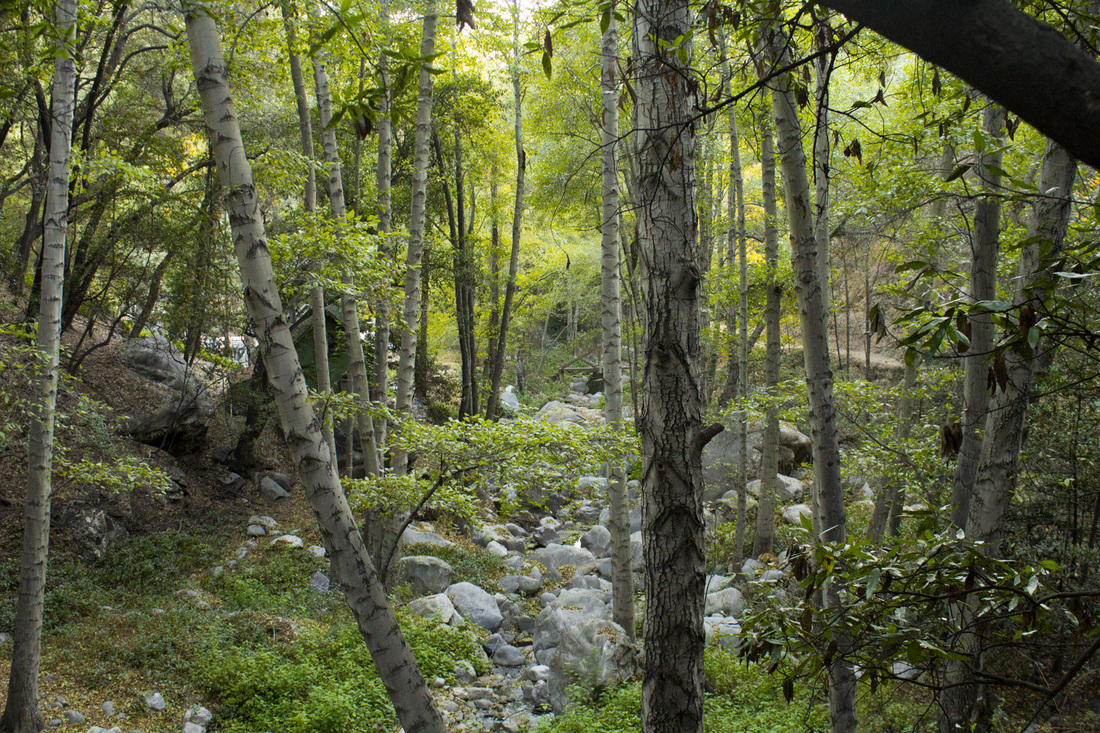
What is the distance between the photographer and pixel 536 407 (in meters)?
7.03

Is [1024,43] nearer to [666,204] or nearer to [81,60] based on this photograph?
[666,204]

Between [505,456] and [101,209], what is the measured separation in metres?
8.07

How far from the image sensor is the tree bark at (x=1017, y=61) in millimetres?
799

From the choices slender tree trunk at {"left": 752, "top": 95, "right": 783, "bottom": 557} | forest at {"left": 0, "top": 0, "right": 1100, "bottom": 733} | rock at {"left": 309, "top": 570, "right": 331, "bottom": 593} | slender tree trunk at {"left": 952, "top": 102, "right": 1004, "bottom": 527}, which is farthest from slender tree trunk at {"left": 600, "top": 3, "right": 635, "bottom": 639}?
rock at {"left": 309, "top": 570, "right": 331, "bottom": 593}

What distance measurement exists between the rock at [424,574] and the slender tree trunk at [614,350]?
9.01ft

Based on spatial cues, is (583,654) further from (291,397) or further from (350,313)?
(291,397)

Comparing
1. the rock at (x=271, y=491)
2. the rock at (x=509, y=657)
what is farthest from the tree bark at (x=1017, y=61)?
the rock at (x=271, y=491)

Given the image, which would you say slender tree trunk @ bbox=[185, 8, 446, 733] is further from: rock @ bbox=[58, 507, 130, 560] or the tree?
rock @ bbox=[58, 507, 130, 560]

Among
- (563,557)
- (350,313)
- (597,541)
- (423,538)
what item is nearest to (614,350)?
(350,313)

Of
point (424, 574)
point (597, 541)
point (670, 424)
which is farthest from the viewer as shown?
point (597, 541)

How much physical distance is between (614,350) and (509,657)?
3670 millimetres

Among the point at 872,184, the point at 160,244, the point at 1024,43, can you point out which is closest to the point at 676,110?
the point at 1024,43

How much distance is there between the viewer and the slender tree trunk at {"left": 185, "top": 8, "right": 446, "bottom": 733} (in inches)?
108

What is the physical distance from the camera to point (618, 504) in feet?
20.9
